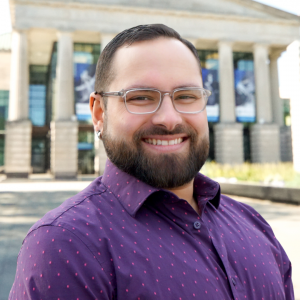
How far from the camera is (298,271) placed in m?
4.71

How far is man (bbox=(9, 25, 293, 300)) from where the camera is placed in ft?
4.31

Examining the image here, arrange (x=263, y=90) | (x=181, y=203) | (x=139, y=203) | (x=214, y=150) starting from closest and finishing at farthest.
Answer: (x=139, y=203)
(x=181, y=203)
(x=263, y=90)
(x=214, y=150)

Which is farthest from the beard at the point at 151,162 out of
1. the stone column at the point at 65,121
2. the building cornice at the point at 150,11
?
the building cornice at the point at 150,11

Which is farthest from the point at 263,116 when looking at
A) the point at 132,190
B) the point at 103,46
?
the point at 132,190

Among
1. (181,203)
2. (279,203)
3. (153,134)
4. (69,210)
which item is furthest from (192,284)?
(279,203)

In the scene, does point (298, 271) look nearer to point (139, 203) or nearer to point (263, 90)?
point (139, 203)

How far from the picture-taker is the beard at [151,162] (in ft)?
5.78

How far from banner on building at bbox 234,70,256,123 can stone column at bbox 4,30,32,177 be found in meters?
21.4

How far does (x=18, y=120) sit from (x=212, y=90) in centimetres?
1912

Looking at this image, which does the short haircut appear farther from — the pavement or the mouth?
the pavement

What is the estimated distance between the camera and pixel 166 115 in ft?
5.92

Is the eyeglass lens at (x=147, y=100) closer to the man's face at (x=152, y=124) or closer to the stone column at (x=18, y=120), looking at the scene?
the man's face at (x=152, y=124)

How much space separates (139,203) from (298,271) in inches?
160

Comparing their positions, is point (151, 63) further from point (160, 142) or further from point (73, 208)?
point (73, 208)
